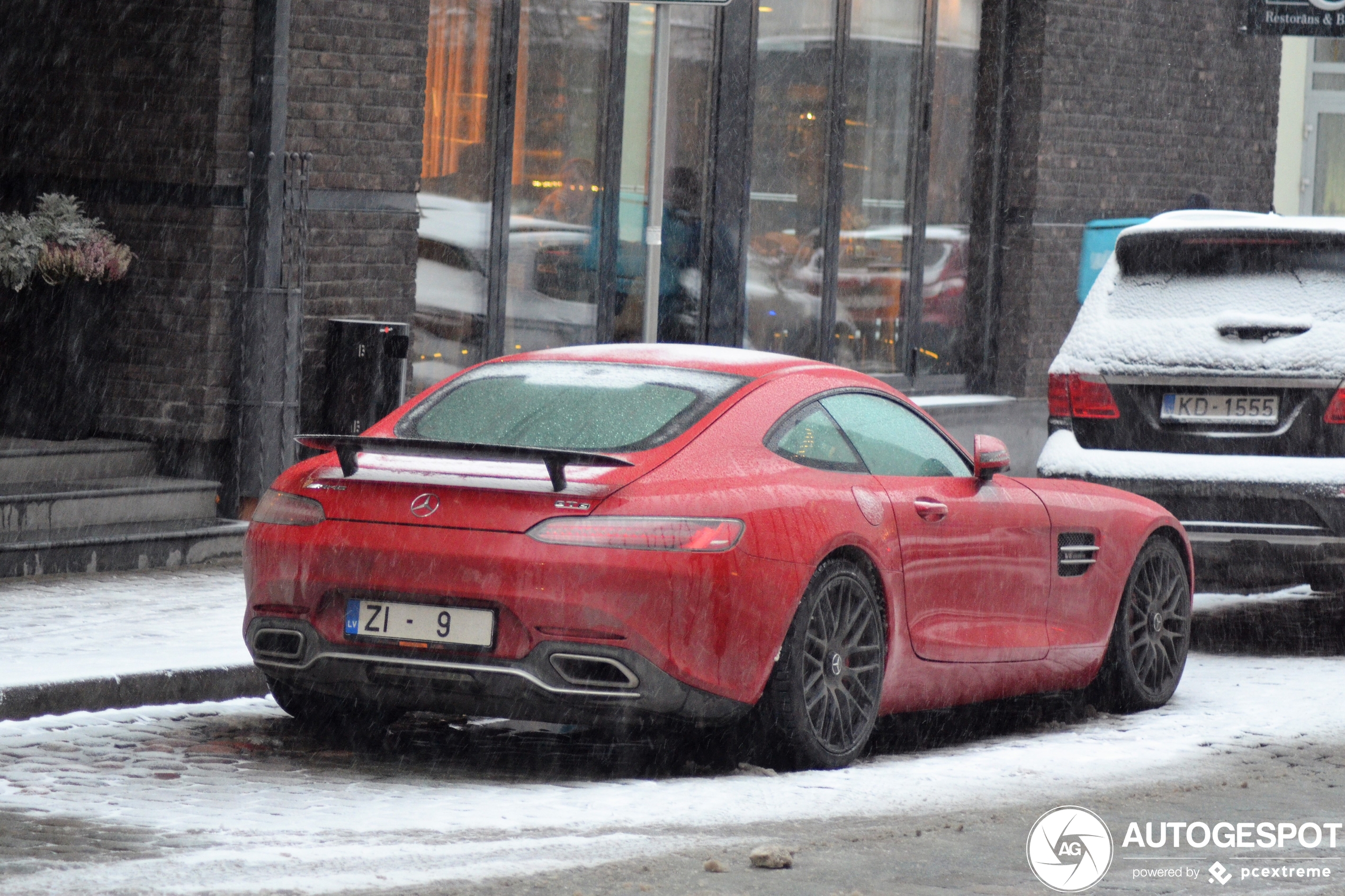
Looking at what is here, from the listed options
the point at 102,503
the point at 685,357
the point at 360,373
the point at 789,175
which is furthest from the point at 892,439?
the point at 789,175

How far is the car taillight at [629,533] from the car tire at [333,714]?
3.74 feet

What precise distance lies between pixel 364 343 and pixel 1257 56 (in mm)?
11086

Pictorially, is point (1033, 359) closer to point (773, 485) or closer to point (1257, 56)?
point (1257, 56)

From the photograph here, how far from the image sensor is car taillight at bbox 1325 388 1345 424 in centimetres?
998

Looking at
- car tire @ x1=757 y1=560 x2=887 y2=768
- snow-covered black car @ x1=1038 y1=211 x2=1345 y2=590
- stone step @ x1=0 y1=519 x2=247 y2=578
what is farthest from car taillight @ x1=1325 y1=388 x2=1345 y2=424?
stone step @ x1=0 y1=519 x2=247 y2=578

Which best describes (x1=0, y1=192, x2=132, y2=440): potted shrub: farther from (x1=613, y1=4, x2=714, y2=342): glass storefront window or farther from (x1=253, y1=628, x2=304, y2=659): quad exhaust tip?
(x1=253, y1=628, x2=304, y2=659): quad exhaust tip

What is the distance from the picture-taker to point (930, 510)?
25.5ft

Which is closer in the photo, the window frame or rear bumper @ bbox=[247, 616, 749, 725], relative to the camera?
rear bumper @ bbox=[247, 616, 749, 725]

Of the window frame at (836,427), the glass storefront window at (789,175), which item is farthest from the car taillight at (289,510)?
the glass storefront window at (789,175)

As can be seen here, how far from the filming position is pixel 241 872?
5.49 meters

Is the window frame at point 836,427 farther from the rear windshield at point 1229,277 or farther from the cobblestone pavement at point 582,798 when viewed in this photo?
the rear windshield at point 1229,277

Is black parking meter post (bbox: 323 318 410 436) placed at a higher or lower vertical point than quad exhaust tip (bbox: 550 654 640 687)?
higher

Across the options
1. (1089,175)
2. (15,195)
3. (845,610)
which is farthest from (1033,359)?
(845,610)

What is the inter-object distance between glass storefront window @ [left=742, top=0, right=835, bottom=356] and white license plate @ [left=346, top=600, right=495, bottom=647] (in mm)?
9176
